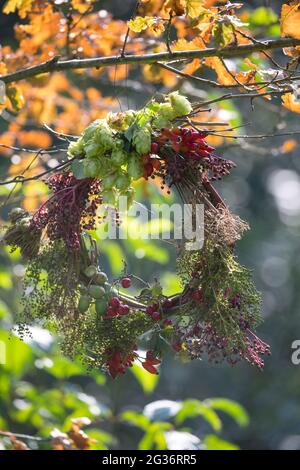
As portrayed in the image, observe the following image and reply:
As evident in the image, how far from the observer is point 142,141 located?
1.86 meters

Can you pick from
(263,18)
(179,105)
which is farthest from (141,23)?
(263,18)

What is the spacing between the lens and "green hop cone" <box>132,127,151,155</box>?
6.11 ft

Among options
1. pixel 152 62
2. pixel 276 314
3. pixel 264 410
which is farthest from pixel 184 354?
pixel 276 314

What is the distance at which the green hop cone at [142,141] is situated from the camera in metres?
1.86

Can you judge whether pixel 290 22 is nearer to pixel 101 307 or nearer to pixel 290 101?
pixel 290 101

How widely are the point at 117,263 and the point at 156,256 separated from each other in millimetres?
242

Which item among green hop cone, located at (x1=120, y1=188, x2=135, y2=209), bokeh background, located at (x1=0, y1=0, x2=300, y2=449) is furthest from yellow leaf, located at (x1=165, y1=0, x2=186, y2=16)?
bokeh background, located at (x1=0, y1=0, x2=300, y2=449)

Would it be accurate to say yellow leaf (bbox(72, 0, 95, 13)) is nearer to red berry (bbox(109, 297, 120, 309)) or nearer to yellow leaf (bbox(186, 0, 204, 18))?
yellow leaf (bbox(186, 0, 204, 18))

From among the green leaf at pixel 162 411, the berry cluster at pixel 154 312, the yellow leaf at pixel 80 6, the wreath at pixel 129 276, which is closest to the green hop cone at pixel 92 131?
the wreath at pixel 129 276

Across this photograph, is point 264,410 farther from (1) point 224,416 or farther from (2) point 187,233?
(2) point 187,233

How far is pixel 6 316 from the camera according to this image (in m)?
3.51

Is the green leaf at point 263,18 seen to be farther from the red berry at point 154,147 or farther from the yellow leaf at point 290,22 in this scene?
the red berry at point 154,147

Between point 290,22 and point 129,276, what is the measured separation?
0.72 meters

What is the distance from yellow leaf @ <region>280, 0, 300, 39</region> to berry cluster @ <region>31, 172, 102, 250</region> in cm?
58
